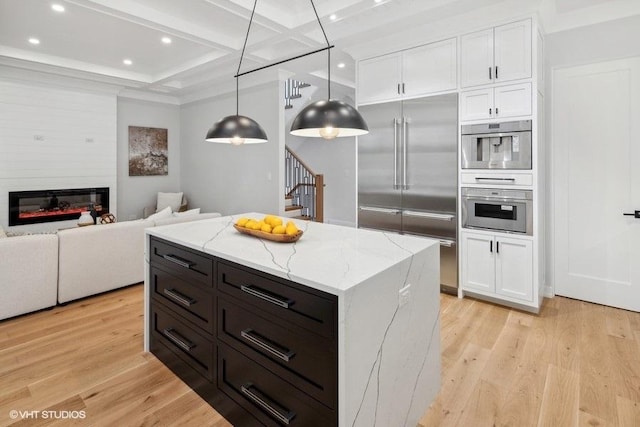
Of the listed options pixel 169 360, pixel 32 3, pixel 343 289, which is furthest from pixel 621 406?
pixel 32 3

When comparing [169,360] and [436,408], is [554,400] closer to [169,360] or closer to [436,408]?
[436,408]

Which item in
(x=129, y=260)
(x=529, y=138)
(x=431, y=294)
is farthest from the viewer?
(x=129, y=260)

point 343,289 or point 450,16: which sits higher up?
point 450,16

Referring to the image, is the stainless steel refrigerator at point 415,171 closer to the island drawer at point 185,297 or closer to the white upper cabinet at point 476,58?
the white upper cabinet at point 476,58

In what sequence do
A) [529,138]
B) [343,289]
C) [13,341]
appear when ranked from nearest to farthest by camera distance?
1. [343,289]
2. [13,341]
3. [529,138]

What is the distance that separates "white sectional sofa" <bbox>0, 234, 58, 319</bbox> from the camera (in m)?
3.10

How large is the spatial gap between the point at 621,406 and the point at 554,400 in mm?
348

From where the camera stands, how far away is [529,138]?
3.19m

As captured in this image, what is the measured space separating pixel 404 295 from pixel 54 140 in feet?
21.2

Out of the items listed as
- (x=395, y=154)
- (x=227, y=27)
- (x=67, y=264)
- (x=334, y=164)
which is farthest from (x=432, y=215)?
(x=334, y=164)

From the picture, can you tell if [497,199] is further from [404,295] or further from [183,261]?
[183,261]

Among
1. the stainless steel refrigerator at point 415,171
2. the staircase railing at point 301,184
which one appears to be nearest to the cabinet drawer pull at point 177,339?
the stainless steel refrigerator at point 415,171

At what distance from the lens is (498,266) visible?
3.48 m

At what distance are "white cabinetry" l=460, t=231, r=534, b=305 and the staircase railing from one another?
11.1ft
